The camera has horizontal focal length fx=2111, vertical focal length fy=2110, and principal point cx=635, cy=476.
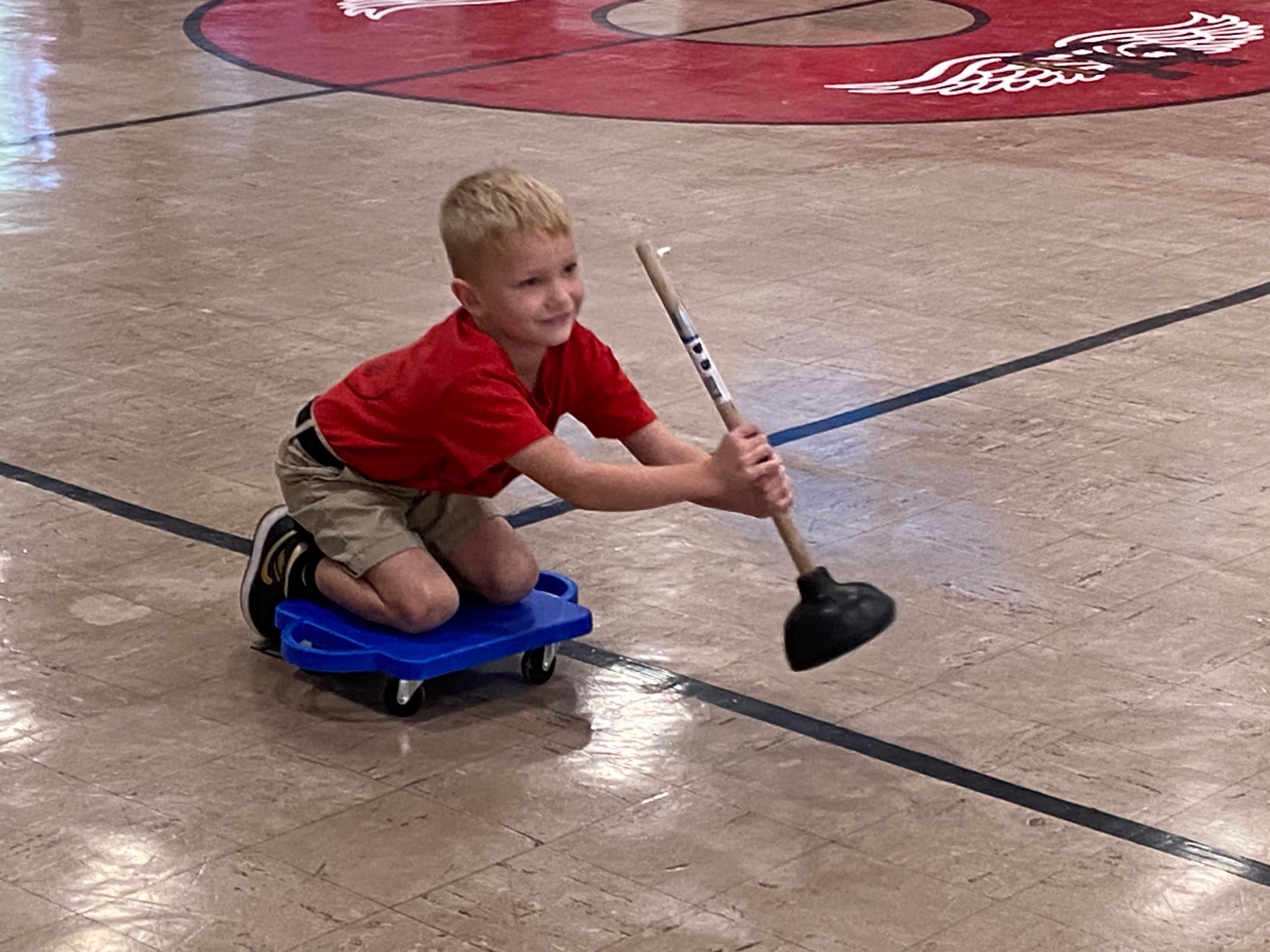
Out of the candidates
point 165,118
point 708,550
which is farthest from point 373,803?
point 165,118

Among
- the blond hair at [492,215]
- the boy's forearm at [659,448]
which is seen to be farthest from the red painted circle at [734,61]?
the blond hair at [492,215]

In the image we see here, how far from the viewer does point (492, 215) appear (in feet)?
9.50

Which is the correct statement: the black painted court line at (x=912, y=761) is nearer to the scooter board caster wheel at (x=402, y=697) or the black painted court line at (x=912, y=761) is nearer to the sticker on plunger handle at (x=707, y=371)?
the scooter board caster wheel at (x=402, y=697)

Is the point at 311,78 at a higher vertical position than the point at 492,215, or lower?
lower

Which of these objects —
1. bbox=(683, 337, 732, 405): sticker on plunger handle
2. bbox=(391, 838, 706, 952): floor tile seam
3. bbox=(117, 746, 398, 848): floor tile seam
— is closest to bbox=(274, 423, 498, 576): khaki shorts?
bbox=(117, 746, 398, 848): floor tile seam

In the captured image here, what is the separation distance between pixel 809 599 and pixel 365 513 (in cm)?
67

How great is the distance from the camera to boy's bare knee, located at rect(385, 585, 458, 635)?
3.00 m

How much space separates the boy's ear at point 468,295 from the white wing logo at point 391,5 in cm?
735

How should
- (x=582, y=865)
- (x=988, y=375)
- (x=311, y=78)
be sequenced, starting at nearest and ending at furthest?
(x=582, y=865) < (x=988, y=375) < (x=311, y=78)

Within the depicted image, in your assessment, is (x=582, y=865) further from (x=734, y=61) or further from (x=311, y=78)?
(x=734, y=61)

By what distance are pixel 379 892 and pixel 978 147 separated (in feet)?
16.2

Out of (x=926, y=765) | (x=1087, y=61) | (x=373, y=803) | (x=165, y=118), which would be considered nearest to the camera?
(x=373, y=803)

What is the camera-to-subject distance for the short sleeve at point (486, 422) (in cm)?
283

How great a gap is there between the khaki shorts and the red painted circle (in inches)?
179
